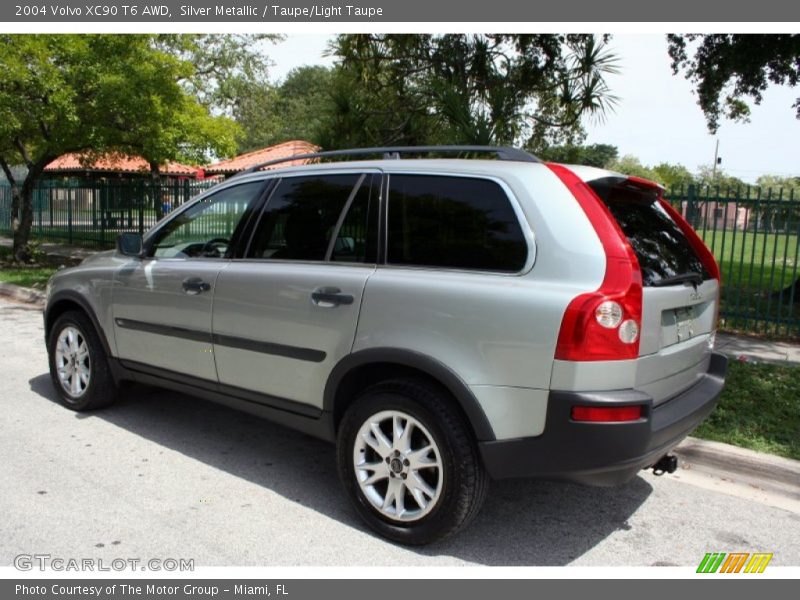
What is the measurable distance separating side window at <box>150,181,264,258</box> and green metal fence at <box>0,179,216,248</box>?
10257 millimetres

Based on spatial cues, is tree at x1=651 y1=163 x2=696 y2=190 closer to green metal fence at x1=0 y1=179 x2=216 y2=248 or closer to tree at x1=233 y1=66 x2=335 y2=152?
tree at x1=233 y1=66 x2=335 y2=152

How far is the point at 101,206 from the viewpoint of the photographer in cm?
1727

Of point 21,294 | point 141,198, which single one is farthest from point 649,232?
point 141,198

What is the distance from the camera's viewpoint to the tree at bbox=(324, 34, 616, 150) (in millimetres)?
8125

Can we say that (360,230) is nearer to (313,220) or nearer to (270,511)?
(313,220)

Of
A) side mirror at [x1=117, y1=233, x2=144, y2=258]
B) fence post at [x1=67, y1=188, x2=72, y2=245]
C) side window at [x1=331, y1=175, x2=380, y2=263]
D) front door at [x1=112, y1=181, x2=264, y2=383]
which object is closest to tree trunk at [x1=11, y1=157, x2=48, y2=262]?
fence post at [x1=67, y1=188, x2=72, y2=245]

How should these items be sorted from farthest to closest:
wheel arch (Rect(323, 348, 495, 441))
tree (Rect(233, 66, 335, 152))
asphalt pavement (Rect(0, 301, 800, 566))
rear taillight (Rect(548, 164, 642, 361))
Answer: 1. tree (Rect(233, 66, 335, 152))
2. asphalt pavement (Rect(0, 301, 800, 566))
3. wheel arch (Rect(323, 348, 495, 441))
4. rear taillight (Rect(548, 164, 642, 361))

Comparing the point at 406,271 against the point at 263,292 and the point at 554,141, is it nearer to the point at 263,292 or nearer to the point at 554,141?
the point at 263,292

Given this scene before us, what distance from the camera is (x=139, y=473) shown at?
423 cm

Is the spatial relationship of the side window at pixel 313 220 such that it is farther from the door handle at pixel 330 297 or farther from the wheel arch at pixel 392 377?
the wheel arch at pixel 392 377

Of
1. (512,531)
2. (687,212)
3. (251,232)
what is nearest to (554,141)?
(687,212)

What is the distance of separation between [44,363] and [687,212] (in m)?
7.56

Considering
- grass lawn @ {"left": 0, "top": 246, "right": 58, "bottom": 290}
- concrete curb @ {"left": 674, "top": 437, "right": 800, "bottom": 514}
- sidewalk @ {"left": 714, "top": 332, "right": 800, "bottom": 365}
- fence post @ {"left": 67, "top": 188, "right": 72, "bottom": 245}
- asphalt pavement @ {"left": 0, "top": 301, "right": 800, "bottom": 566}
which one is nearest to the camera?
asphalt pavement @ {"left": 0, "top": 301, "right": 800, "bottom": 566}

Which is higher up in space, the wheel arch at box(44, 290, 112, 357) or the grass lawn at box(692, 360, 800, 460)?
the wheel arch at box(44, 290, 112, 357)
